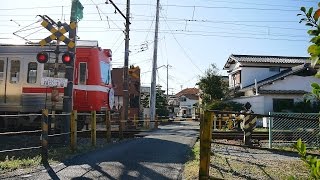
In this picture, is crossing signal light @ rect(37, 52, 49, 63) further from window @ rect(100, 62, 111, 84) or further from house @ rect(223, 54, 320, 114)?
house @ rect(223, 54, 320, 114)

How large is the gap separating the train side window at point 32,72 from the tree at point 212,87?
72.6ft

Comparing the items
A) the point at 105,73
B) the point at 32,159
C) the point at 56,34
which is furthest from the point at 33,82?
the point at 32,159

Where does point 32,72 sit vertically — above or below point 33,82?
above

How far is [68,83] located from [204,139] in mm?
6859

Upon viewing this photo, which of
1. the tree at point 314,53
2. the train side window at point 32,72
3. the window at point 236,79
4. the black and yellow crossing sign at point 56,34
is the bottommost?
the tree at point 314,53

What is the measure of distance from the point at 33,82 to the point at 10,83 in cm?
91

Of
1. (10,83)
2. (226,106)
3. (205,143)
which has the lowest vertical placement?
(205,143)

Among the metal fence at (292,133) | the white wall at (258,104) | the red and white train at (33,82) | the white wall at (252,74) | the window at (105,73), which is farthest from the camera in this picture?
the white wall at (252,74)

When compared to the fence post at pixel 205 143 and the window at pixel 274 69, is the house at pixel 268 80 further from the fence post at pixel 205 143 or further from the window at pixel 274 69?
the fence post at pixel 205 143

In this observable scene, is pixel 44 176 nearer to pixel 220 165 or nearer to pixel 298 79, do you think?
pixel 220 165

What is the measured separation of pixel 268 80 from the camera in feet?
102

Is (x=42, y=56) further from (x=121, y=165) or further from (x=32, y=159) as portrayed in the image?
(x=121, y=165)

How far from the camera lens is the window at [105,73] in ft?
47.3

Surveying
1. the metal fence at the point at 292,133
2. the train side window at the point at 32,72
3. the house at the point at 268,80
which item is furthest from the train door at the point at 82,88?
the house at the point at 268,80
